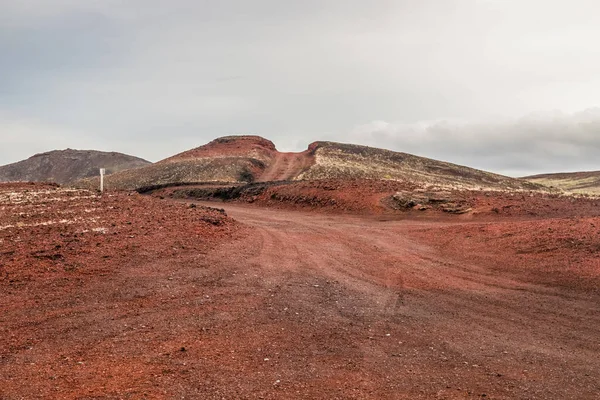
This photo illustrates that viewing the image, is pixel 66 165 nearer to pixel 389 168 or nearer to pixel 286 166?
pixel 286 166

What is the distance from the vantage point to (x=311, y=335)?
7.30m

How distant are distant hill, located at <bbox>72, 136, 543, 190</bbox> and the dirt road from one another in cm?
3640

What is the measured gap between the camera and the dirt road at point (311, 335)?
18.4ft

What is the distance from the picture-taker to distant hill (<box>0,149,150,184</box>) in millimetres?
105688

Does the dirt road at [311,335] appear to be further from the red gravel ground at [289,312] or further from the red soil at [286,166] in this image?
the red soil at [286,166]

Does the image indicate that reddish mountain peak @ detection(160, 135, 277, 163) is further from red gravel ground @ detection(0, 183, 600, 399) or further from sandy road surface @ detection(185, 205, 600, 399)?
sandy road surface @ detection(185, 205, 600, 399)

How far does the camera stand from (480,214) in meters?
22.9

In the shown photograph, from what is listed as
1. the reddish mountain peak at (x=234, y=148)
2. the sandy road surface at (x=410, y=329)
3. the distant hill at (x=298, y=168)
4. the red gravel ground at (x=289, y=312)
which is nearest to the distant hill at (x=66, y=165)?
the reddish mountain peak at (x=234, y=148)

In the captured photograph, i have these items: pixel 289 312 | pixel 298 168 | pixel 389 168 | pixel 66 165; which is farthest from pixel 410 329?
pixel 66 165

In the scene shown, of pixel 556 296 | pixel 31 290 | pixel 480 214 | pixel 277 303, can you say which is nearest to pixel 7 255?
pixel 31 290

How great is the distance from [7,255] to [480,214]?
2089 cm

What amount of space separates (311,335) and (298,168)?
2003 inches

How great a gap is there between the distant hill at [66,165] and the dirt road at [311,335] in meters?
102

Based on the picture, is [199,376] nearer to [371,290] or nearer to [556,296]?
[371,290]
